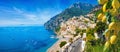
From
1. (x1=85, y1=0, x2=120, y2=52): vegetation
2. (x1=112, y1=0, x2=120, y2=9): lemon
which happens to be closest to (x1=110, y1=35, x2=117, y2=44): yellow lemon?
(x1=85, y1=0, x2=120, y2=52): vegetation

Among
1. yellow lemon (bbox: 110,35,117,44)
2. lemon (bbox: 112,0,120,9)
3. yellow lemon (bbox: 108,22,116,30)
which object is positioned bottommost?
yellow lemon (bbox: 110,35,117,44)

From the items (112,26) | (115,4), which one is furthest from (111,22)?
(115,4)

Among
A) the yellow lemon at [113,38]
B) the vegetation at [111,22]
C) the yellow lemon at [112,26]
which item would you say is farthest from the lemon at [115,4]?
the yellow lemon at [113,38]

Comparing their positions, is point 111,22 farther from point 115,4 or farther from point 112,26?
point 115,4

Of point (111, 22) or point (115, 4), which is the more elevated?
point (115, 4)

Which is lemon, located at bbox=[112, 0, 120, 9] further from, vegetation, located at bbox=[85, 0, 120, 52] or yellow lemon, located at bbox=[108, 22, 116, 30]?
yellow lemon, located at bbox=[108, 22, 116, 30]

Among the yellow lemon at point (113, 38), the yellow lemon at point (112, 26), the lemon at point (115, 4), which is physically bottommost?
the yellow lemon at point (113, 38)

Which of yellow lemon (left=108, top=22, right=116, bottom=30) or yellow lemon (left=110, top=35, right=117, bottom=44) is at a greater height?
yellow lemon (left=108, top=22, right=116, bottom=30)

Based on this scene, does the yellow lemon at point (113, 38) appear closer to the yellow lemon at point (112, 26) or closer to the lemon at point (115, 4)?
the yellow lemon at point (112, 26)

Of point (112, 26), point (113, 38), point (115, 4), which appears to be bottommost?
point (113, 38)

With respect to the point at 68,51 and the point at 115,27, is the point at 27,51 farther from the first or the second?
the point at 115,27

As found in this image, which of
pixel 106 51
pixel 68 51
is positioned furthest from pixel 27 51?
pixel 106 51
